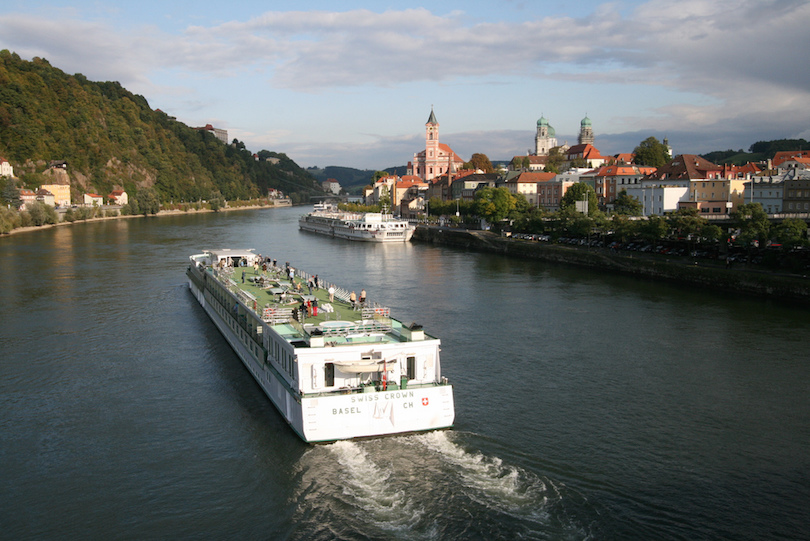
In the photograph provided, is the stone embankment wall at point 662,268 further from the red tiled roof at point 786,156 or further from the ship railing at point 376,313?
the red tiled roof at point 786,156

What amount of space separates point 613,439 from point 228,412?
795 centimetres

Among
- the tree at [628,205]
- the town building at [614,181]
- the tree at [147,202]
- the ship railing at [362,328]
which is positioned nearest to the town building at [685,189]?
the tree at [628,205]

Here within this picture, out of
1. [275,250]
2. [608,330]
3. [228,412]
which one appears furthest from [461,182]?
[228,412]

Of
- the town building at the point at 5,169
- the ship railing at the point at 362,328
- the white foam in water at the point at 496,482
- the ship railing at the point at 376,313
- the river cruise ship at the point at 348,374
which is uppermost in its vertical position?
the town building at the point at 5,169

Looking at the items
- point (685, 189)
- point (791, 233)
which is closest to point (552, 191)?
point (685, 189)

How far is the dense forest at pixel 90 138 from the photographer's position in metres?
94.8

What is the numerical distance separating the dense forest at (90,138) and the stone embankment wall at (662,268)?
7243 cm

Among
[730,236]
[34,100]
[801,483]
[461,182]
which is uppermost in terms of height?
[34,100]

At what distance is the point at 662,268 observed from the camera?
1321 inches

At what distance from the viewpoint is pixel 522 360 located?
18.2 meters

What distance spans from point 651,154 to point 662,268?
50.5 m

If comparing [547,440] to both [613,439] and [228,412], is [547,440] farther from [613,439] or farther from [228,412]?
[228,412]

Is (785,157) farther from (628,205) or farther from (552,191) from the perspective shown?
(628,205)

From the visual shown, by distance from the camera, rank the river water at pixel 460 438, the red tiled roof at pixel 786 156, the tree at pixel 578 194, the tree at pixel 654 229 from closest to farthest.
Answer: the river water at pixel 460 438 < the tree at pixel 654 229 < the tree at pixel 578 194 < the red tiled roof at pixel 786 156
